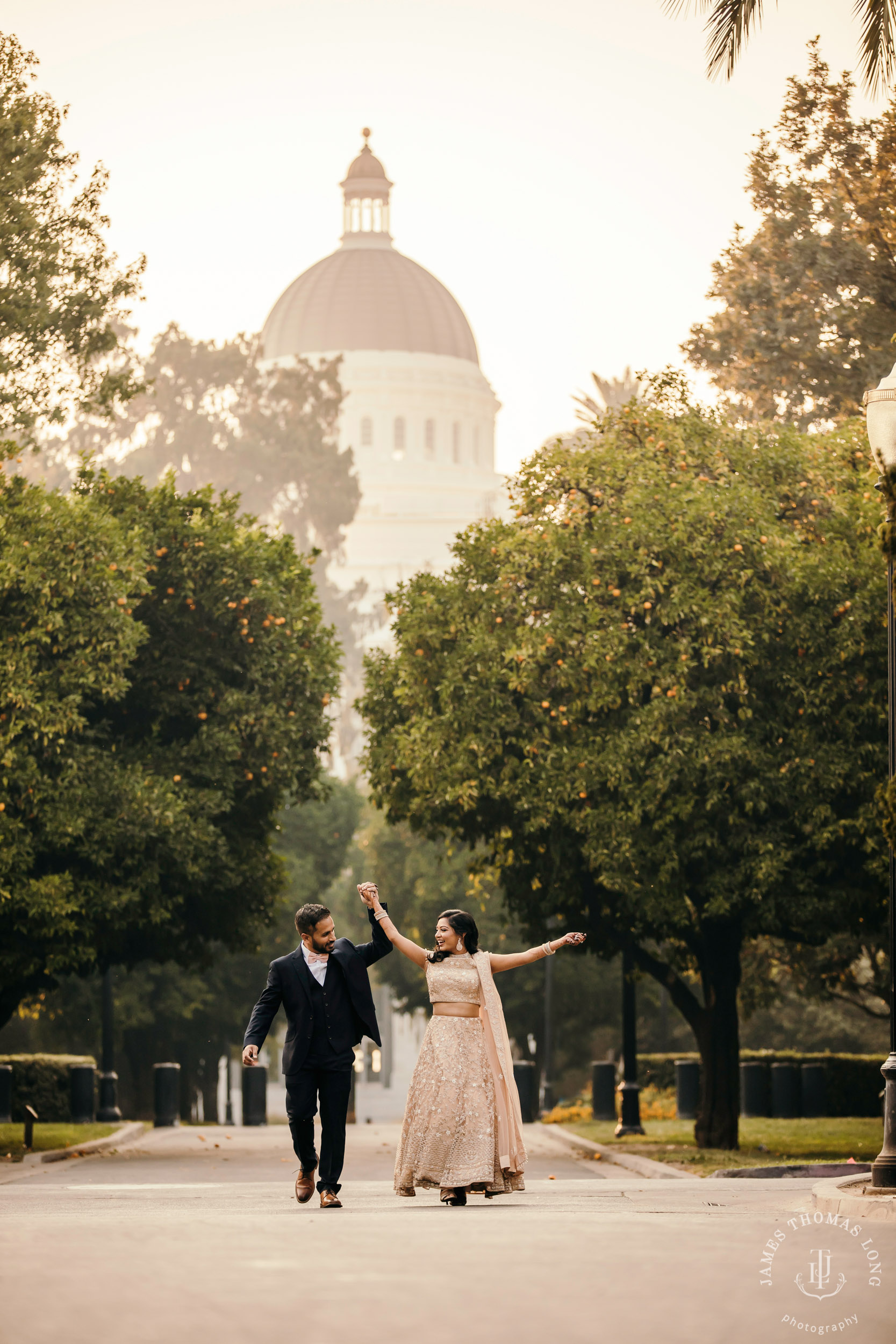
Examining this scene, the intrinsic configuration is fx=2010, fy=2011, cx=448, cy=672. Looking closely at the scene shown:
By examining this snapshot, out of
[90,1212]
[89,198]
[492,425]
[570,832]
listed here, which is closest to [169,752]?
[570,832]

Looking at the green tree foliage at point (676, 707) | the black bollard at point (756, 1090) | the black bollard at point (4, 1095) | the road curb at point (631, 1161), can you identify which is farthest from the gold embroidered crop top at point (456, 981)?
the black bollard at point (756, 1090)

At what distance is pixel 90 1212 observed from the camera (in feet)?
36.1

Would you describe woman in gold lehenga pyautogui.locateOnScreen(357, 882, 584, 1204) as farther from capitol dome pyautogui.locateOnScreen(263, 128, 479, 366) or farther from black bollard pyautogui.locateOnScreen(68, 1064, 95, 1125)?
capitol dome pyautogui.locateOnScreen(263, 128, 479, 366)

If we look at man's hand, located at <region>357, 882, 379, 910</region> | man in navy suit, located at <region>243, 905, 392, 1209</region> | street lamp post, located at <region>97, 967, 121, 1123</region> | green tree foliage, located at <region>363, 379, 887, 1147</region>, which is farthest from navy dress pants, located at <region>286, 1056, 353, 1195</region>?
street lamp post, located at <region>97, 967, 121, 1123</region>

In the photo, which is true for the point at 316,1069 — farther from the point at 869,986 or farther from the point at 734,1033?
the point at 869,986

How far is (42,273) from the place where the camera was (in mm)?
24922

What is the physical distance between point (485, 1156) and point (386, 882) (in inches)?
1513

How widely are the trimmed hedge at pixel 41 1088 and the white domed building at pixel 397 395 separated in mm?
94560

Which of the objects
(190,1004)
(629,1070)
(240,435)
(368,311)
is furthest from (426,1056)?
(368,311)

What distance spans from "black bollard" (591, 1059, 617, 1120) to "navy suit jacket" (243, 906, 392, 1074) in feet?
69.8

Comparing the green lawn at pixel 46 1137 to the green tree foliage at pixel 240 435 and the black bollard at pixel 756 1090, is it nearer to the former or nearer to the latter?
the black bollard at pixel 756 1090

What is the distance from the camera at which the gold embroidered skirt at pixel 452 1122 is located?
423 inches

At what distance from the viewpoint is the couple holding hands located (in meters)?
10.8

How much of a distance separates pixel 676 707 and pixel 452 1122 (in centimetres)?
1017
